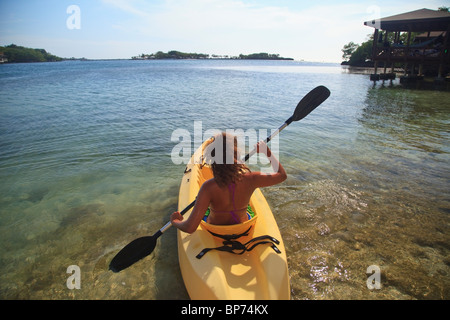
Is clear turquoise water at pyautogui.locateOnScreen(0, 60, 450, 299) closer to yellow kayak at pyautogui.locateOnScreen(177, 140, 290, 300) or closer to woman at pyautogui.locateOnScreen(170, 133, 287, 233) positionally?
yellow kayak at pyautogui.locateOnScreen(177, 140, 290, 300)

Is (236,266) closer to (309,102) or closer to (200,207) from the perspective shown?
(200,207)

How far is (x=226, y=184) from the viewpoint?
97.0 inches

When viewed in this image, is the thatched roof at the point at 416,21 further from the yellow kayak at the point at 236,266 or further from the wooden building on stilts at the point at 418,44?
the yellow kayak at the point at 236,266

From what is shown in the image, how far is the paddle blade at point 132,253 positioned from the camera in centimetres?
333

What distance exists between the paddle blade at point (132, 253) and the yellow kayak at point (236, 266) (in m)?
0.49

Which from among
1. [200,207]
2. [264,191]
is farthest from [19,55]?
[200,207]

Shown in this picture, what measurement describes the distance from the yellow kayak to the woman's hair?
1.99ft

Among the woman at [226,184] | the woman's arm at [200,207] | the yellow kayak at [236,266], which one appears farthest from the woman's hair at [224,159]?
the yellow kayak at [236,266]

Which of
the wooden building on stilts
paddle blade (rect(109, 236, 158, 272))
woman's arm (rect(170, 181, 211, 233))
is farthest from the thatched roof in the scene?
paddle blade (rect(109, 236, 158, 272))

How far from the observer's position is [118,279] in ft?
10.8

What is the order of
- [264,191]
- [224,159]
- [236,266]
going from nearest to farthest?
[224,159] → [236,266] → [264,191]

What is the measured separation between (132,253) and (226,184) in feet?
6.09
